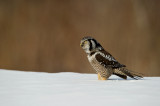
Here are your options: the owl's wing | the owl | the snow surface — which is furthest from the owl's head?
the snow surface

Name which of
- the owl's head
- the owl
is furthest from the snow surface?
the owl's head

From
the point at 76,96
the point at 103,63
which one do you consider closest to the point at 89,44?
the point at 103,63

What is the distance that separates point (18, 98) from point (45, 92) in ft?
0.84

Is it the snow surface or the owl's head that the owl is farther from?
the snow surface

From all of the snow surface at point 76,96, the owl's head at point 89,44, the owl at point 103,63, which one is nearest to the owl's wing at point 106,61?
the owl at point 103,63

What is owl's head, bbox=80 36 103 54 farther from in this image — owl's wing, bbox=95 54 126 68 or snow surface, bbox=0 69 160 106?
snow surface, bbox=0 69 160 106

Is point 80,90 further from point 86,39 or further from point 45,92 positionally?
point 86,39

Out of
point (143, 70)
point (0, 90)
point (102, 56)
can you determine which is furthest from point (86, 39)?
point (143, 70)

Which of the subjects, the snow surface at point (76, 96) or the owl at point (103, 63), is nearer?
the snow surface at point (76, 96)

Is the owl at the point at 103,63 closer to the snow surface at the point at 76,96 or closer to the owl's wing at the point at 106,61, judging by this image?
the owl's wing at the point at 106,61

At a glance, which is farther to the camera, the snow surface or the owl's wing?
the owl's wing

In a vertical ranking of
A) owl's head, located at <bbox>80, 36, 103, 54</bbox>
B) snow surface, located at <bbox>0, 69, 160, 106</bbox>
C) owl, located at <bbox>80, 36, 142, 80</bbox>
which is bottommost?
snow surface, located at <bbox>0, 69, 160, 106</bbox>

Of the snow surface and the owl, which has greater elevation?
the owl

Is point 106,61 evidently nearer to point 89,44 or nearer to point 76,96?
point 89,44
